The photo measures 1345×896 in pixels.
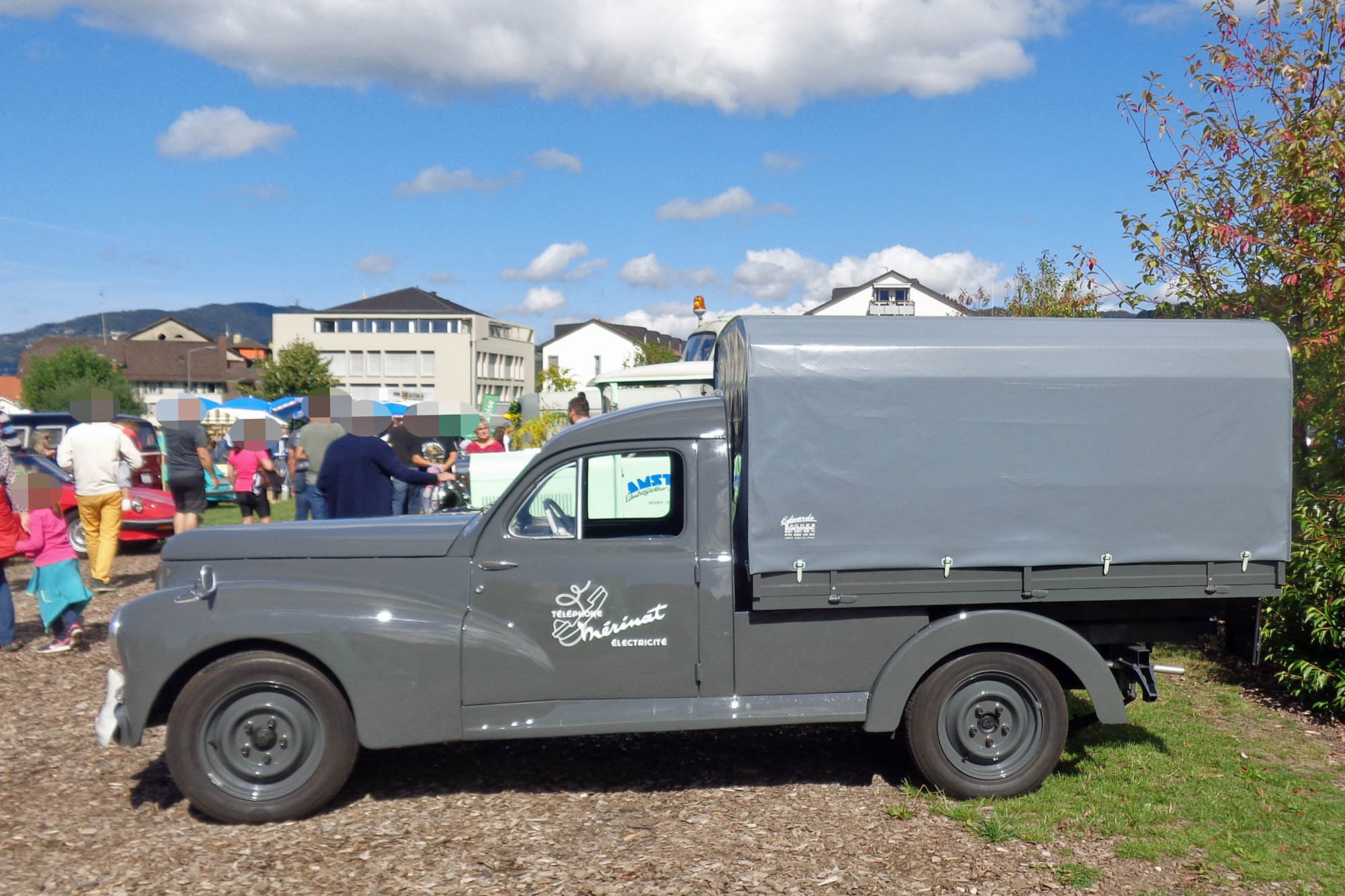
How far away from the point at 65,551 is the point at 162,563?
13.5 ft

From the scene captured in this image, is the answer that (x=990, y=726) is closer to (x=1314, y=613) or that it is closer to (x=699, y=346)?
(x=1314, y=613)

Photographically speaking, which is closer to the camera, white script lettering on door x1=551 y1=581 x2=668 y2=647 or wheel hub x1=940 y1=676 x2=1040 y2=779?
white script lettering on door x1=551 y1=581 x2=668 y2=647

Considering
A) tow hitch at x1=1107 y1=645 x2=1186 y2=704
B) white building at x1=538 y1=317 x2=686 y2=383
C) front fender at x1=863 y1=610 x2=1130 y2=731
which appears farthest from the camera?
white building at x1=538 y1=317 x2=686 y2=383

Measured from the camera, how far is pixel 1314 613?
6473mm

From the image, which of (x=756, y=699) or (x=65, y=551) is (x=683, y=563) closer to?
(x=756, y=699)

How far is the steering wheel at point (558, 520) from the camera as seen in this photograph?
509 cm

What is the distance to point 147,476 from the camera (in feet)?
50.5

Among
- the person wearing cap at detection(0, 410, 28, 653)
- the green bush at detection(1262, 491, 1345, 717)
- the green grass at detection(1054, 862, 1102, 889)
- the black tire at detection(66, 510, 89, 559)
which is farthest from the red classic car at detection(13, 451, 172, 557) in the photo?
the green bush at detection(1262, 491, 1345, 717)

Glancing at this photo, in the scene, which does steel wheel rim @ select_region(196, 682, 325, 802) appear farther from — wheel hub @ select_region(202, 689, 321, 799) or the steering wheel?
the steering wheel

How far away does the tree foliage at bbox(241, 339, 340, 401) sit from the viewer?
77.5 m

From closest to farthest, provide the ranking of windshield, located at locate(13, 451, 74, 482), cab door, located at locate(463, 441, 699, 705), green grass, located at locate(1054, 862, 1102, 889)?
green grass, located at locate(1054, 862, 1102, 889) < cab door, located at locate(463, 441, 699, 705) < windshield, located at locate(13, 451, 74, 482)

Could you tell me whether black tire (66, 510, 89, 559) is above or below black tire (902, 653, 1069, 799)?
above

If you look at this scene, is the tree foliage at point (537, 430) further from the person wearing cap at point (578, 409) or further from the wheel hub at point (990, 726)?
the wheel hub at point (990, 726)

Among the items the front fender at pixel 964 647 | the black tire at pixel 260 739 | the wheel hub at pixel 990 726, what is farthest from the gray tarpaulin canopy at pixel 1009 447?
the black tire at pixel 260 739
